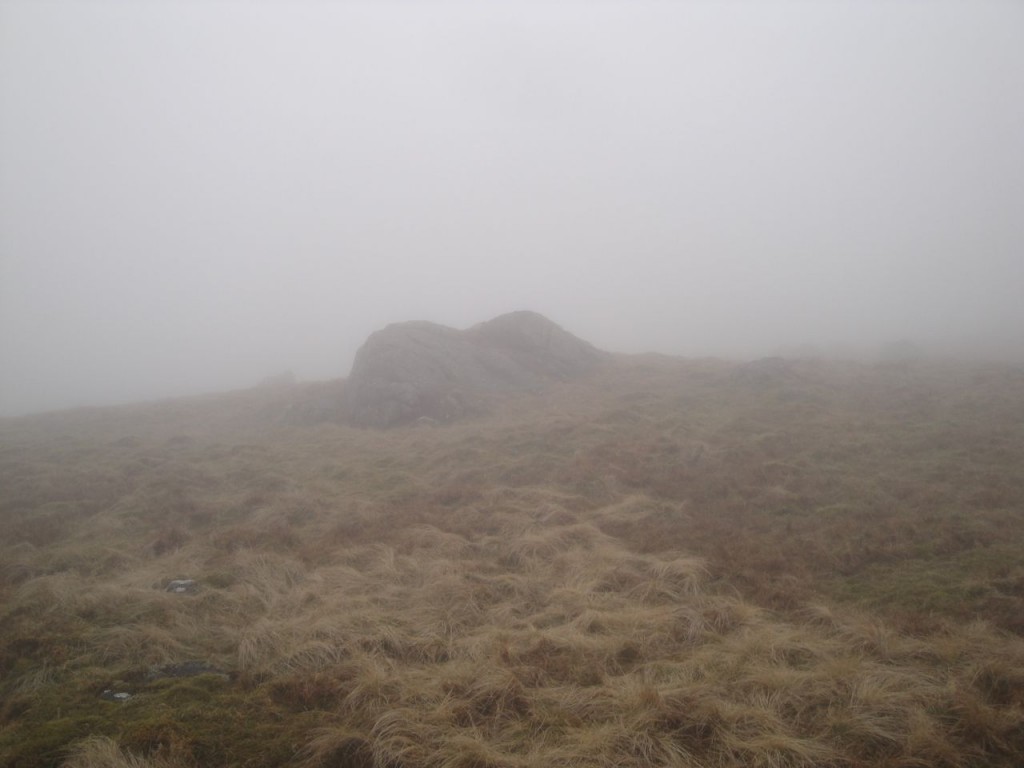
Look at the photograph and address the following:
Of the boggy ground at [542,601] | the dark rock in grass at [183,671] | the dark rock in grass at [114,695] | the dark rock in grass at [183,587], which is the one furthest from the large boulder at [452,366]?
the dark rock in grass at [114,695]

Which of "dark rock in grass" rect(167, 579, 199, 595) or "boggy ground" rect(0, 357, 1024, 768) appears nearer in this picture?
"boggy ground" rect(0, 357, 1024, 768)

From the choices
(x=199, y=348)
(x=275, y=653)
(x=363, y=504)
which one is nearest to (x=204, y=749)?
(x=275, y=653)

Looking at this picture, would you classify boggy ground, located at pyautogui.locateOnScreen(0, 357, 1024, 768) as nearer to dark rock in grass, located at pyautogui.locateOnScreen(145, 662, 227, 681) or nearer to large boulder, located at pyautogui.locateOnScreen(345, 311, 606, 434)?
dark rock in grass, located at pyautogui.locateOnScreen(145, 662, 227, 681)

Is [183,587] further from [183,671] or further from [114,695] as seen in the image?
[114,695]

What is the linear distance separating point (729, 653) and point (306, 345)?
83670 mm

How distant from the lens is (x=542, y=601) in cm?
808

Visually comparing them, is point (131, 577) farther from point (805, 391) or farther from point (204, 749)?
point (805, 391)

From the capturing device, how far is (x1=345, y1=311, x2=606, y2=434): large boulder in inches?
893

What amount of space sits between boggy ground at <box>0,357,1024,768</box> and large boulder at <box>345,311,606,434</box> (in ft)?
17.6

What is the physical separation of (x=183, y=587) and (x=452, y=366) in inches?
666

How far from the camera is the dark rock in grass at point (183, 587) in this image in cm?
880

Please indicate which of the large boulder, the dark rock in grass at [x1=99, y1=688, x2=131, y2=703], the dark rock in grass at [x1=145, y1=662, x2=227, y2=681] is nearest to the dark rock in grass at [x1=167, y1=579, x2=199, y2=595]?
the dark rock in grass at [x1=145, y1=662, x2=227, y2=681]

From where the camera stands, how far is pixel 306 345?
8125cm

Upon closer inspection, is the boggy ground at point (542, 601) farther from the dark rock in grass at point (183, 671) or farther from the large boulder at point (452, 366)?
the large boulder at point (452, 366)
